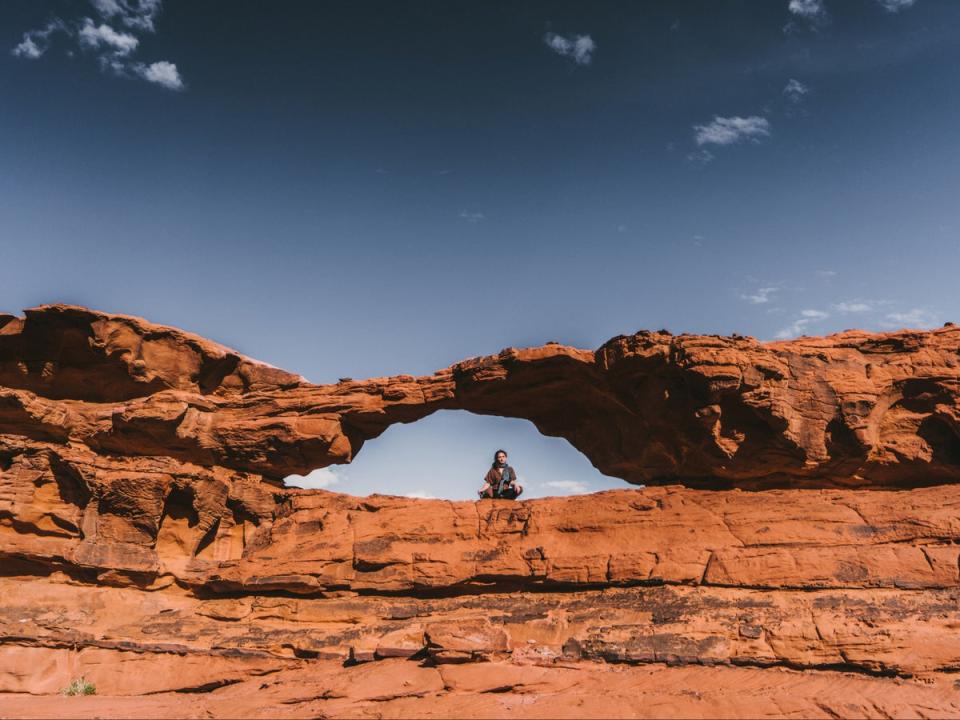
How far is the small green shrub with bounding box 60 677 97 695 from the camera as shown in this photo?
1333 cm

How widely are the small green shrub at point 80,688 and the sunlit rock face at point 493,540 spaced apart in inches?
11.8

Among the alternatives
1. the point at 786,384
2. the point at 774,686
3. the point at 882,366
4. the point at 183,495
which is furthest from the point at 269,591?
the point at 882,366

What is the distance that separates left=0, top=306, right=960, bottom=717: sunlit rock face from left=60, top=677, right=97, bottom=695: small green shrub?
30 cm

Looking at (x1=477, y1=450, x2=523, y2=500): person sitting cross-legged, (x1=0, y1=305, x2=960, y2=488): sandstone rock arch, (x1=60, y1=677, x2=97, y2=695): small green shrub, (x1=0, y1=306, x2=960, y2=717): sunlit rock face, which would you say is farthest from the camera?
(x1=477, y1=450, x2=523, y2=500): person sitting cross-legged

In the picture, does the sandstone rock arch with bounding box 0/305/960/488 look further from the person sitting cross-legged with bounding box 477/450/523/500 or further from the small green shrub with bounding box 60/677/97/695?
the small green shrub with bounding box 60/677/97/695

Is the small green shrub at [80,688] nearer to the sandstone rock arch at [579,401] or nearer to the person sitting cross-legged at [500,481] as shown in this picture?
the sandstone rock arch at [579,401]

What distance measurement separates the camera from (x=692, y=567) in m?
13.5

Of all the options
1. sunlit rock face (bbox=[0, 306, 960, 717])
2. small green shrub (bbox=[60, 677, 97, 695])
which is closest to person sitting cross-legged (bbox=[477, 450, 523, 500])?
sunlit rock face (bbox=[0, 306, 960, 717])

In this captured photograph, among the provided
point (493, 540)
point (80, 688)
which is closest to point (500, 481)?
point (493, 540)

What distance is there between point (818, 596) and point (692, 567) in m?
2.13

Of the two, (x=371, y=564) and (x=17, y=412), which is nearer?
(x=371, y=564)

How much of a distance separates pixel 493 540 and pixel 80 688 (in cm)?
821

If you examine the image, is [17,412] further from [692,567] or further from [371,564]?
[692,567]

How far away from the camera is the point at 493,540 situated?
15250mm
